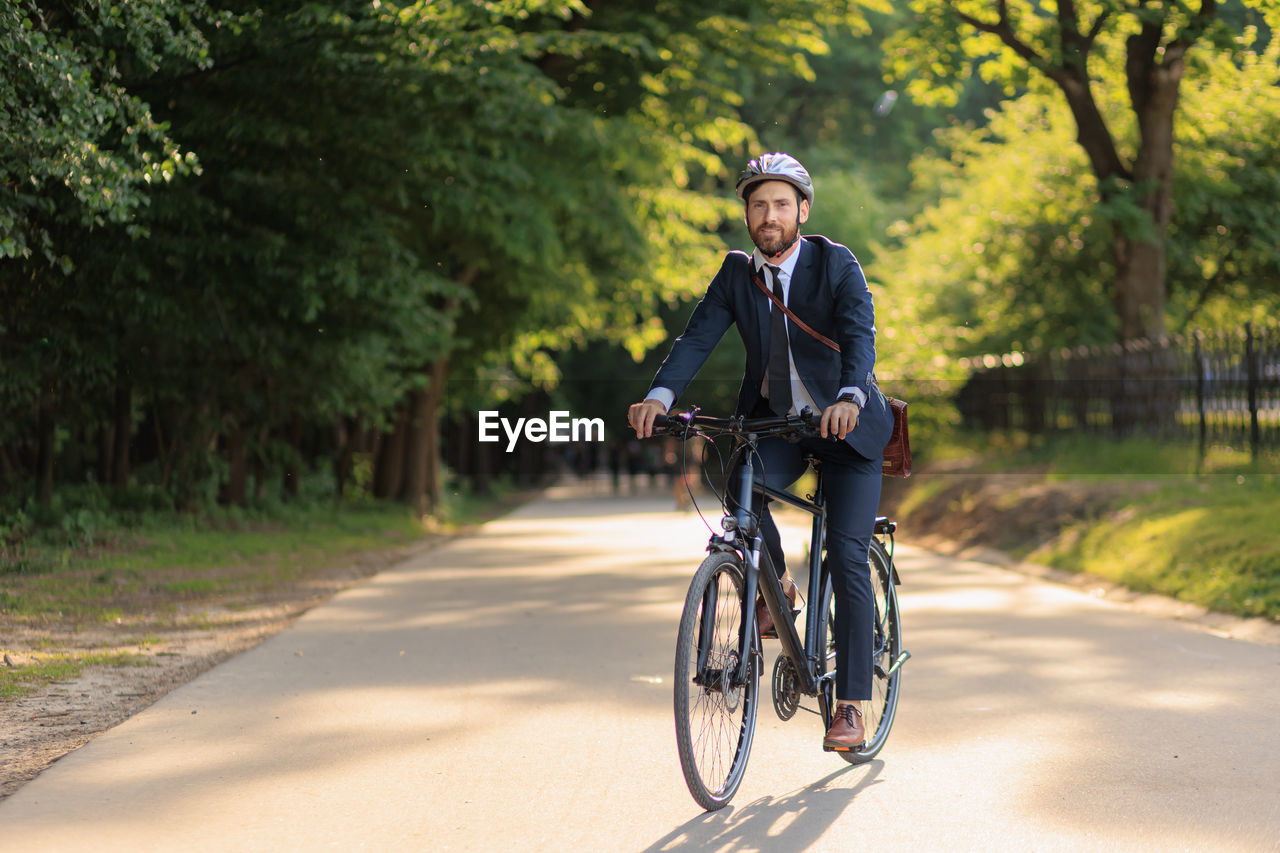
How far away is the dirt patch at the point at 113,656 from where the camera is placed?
6234 millimetres

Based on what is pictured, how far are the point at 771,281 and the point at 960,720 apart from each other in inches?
91.3

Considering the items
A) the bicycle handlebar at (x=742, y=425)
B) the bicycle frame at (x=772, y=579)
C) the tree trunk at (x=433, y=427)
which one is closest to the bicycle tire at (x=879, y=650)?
the bicycle frame at (x=772, y=579)

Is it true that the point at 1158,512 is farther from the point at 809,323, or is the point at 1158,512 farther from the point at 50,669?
the point at 50,669

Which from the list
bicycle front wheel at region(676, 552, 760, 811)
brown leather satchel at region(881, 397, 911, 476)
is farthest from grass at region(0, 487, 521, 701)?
brown leather satchel at region(881, 397, 911, 476)

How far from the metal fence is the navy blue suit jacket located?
1154 centimetres

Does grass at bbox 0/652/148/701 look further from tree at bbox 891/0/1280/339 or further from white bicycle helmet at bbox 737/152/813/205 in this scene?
tree at bbox 891/0/1280/339

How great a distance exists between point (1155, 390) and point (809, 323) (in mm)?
14435

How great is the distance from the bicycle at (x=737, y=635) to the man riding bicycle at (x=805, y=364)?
0.09 metres

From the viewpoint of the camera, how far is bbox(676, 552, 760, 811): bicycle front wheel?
16.1ft

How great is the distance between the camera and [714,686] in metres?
5.05

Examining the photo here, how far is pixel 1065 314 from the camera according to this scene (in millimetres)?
27953

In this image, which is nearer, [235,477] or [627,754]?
[627,754]

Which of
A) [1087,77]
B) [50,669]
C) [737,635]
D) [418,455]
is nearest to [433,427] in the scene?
[418,455]

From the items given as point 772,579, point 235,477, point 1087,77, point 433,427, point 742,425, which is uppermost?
point 1087,77
